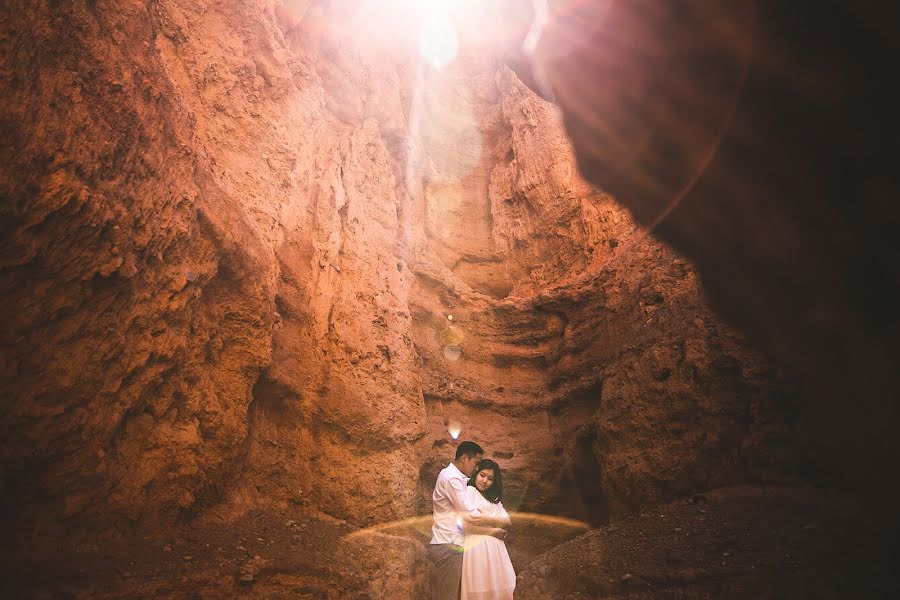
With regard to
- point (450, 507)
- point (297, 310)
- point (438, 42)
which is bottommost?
point (450, 507)

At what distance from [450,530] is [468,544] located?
27 centimetres

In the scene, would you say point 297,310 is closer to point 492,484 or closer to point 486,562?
point 492,484

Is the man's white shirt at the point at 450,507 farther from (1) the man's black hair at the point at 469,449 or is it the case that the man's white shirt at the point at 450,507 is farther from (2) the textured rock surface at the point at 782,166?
(2) the textured rock surface at the point at 782,166

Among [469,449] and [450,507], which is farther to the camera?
[469,449]

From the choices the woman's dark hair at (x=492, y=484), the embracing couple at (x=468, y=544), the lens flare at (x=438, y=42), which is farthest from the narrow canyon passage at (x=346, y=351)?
the lens flare at (x=438, y=42)

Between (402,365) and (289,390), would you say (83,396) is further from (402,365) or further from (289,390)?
(402,365)

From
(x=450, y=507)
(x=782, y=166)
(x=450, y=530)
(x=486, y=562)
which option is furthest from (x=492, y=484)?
(x=782, y=166)

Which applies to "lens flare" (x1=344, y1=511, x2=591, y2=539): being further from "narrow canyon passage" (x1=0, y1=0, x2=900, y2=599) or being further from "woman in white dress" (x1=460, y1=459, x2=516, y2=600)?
"woman in white dress" (x1=460, y1=459, x2=516, y2=600)

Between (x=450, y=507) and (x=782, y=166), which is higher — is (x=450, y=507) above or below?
below

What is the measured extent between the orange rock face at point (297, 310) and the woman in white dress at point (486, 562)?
214 cm

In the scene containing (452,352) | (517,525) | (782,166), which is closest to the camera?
(782,166)

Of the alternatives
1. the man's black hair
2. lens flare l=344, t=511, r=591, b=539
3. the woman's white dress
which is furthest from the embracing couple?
lens flare l=344, t=511, r=591, b=539

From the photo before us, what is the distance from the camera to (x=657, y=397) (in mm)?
7609

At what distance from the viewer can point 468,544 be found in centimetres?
586
